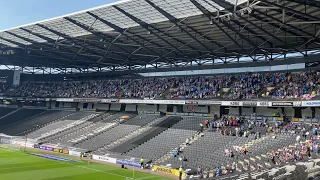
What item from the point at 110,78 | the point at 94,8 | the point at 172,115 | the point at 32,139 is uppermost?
the point at 94,8

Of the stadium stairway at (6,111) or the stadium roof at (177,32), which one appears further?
the stadium stairway at (6,111)

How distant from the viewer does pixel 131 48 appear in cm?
5638

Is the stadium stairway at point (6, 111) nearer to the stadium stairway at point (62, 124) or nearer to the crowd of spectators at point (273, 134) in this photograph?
the stadium stairway at point (62, 124)

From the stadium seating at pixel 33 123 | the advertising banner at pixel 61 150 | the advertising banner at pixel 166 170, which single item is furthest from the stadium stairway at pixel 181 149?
the stadium seating at pixel 33 123

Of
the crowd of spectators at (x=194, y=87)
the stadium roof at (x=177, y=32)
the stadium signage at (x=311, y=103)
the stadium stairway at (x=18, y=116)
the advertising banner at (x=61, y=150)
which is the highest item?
the stadium roof at (x=177, y=32)

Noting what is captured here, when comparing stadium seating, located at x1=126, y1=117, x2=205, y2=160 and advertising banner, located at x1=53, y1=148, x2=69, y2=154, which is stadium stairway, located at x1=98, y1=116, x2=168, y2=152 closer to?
stadium seating, located at x1=126, y1=117, x2=205, y2=160

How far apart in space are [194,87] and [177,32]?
12248mm

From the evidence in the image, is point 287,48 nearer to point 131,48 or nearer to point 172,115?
point 172,115

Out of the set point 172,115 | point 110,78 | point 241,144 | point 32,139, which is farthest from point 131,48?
point 241,144

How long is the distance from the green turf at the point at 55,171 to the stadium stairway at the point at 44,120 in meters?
20.2

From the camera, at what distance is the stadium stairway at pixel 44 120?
62.4 metres

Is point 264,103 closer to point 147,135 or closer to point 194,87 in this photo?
point 194,87

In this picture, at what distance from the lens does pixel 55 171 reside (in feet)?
112

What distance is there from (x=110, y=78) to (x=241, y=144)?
43385 millimetres
